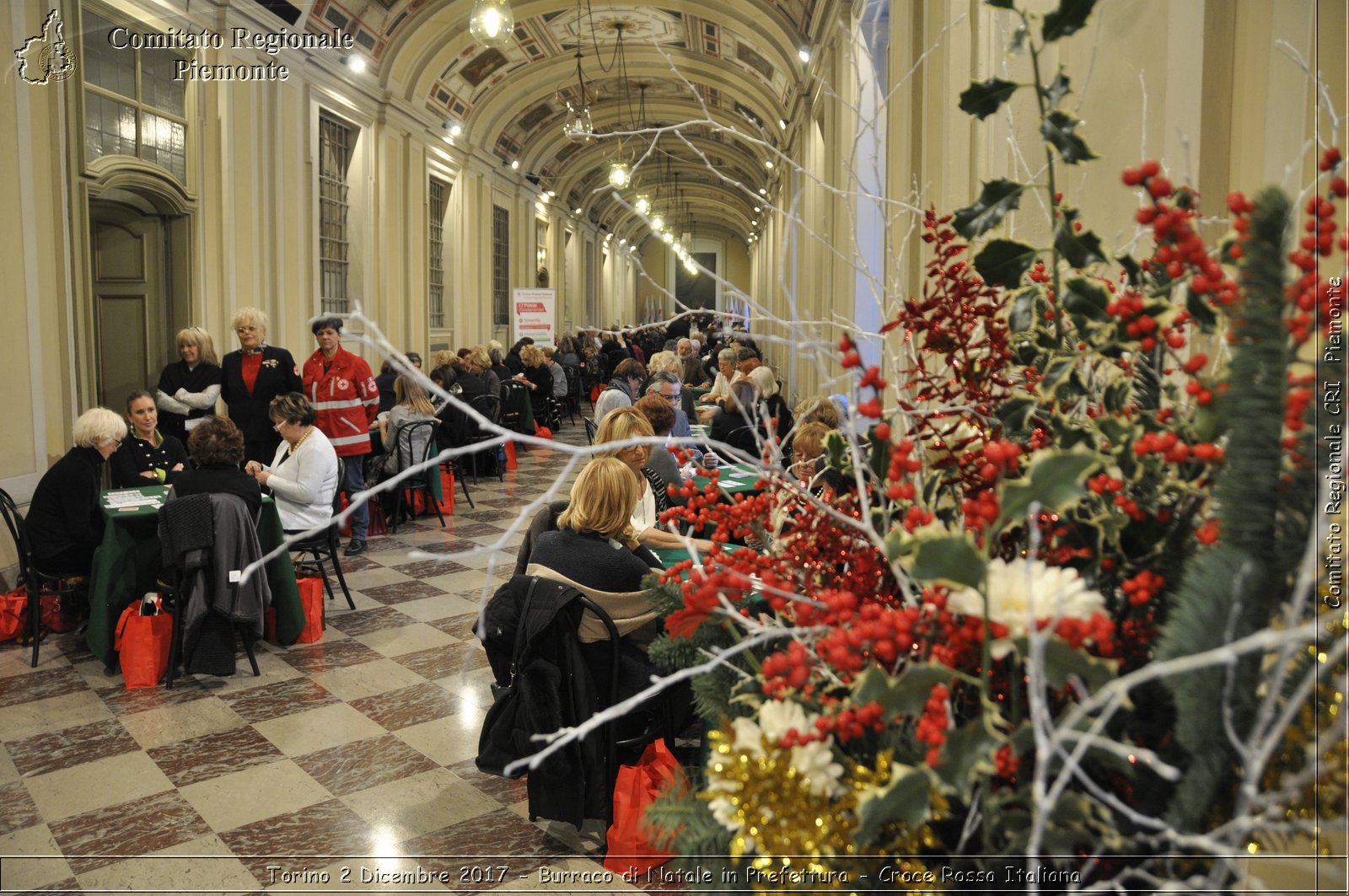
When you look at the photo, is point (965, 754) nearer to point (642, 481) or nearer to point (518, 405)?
point (642, 481)

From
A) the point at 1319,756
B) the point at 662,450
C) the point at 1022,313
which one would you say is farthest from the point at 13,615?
the point at 1319,756

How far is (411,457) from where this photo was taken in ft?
23.8

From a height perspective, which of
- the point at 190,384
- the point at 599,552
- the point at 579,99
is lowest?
the point at 599,552

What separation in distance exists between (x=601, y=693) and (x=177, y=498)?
7.92 feet

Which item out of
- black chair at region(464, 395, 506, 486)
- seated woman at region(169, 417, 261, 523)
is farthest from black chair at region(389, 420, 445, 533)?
seated woman at region(169, 417, 261, 523)

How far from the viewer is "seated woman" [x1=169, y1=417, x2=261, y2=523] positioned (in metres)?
4.47

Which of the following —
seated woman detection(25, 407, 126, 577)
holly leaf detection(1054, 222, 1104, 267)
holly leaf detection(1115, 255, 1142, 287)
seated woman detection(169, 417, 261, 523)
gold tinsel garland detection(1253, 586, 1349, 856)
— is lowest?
seated woman detection(25, 407, 126, 577)

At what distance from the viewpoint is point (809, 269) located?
1059 centimetres

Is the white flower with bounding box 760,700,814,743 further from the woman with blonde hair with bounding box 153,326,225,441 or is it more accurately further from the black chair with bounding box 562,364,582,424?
the black chair with bounding box 562,364,582,424

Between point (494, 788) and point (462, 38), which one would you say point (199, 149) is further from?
point (494, 788)

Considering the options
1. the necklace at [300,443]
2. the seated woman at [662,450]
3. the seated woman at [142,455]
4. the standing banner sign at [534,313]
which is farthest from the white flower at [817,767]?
the standing banner sign at [534,313]

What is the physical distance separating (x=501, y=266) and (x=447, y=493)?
9892 millimetres

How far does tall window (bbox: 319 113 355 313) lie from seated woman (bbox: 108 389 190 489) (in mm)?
4585

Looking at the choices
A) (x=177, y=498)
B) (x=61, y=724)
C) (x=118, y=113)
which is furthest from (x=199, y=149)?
(x=61, y=724)
